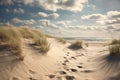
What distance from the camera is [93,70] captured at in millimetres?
5152

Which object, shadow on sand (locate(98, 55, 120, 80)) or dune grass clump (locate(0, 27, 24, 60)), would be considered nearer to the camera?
shadow on sand (locate(98, 55, 120, 80))

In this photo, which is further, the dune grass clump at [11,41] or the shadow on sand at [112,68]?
the dune grass clump at [11,41]

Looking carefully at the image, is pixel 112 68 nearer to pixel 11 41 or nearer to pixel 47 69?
pixel 47 69

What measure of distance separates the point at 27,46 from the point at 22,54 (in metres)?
1.41

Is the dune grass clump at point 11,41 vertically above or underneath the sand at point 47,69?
above

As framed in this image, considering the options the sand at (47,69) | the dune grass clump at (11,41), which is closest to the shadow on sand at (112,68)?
the sand at (47,69)

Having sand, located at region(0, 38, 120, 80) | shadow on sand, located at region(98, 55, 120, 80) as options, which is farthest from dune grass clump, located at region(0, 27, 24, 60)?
shadow on sand, located at region(98, 55, 120, 80)

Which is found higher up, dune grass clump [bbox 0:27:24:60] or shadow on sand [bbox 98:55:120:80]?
dune grass clump [bbox 0:27:24:60]

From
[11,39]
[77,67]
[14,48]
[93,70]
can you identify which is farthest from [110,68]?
[11,39]

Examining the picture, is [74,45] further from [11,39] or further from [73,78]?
[73,78]

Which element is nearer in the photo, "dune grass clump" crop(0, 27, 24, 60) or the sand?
the sand

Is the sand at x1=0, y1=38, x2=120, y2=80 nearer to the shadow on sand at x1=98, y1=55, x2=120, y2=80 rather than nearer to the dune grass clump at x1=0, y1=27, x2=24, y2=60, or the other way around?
A: the shadow on sand at x1=98, y1=55, x2=120, y2=80

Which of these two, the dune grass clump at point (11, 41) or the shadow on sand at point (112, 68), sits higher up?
the dune grass clump at point (11, 41)

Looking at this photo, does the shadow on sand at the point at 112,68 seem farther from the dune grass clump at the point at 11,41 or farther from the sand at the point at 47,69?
the dune grass clump at the point at 11,41
